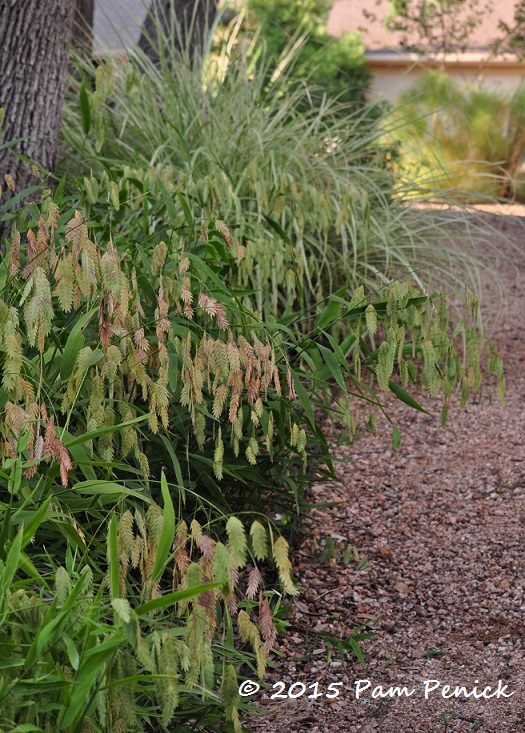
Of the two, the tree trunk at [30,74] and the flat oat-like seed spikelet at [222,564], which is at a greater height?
the tree trunk at [30,74]

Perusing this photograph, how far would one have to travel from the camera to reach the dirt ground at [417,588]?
211 cm

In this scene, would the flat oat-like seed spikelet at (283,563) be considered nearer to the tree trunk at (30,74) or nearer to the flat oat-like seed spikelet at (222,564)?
the flat oat-like seed spikelet at (222,564)

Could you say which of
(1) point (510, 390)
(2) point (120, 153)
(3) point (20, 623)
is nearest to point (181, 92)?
(2) point (120, 153)

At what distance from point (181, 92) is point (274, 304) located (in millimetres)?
1477

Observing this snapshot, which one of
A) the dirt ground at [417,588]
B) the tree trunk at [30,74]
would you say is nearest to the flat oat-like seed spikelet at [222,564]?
the dirt ground at [417,588]

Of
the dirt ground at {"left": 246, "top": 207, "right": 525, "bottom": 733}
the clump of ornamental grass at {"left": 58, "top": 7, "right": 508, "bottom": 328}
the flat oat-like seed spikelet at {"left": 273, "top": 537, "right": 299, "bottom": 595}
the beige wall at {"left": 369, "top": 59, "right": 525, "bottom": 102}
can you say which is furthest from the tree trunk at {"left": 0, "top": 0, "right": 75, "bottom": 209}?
the beige wall at {"left": 369, "top": 59, "right": 525, "bottom": 102}

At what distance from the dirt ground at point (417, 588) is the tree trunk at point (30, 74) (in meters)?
1.72

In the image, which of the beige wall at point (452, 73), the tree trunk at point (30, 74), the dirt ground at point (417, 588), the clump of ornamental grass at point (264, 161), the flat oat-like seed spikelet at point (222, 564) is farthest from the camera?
the beige wall at point (452, 73)

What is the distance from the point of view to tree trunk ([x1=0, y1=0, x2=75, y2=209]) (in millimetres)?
3477

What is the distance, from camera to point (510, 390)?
4.15 m

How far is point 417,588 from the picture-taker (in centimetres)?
265

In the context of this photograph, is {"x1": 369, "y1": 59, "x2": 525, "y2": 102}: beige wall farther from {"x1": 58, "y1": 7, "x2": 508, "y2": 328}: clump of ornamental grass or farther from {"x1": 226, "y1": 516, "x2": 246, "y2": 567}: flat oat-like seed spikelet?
{"x1": 226, "y1": 516, "x2": 246, "y2": 567}: flat oat-like seed spikelet

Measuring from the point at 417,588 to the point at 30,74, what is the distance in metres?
2.41

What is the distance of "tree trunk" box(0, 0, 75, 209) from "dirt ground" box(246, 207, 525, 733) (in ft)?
5.64
